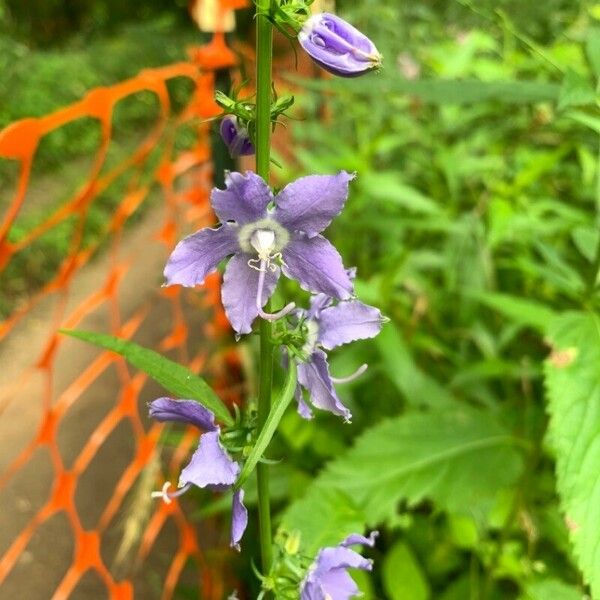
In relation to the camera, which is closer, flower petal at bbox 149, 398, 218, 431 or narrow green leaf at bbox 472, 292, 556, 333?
flower petal at bbox 149, 398, 218, 431

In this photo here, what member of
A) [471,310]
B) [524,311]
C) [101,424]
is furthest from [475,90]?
[101,424]

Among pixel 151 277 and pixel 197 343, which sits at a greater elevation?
pixel 197 343

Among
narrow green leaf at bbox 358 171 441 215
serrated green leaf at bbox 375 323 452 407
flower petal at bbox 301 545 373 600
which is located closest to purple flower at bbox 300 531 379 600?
flower petal at bbox 301 545 373 600

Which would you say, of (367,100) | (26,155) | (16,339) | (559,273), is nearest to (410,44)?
(367,100)

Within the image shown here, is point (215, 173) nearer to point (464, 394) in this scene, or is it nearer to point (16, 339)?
point (464, 394)

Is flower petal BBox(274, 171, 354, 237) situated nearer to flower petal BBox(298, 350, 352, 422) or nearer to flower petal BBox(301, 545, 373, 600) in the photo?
flower petal BBox(298, 350, 352, 422)

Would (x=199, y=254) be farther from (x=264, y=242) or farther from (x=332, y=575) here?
(x=332, y=575)
